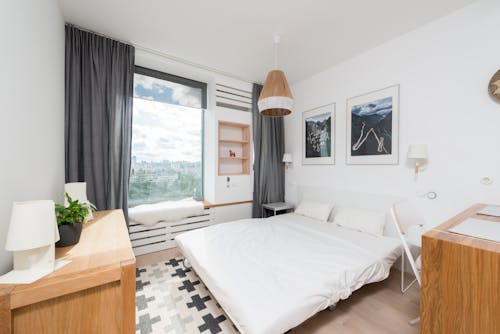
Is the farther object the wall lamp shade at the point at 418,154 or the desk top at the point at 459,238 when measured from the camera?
the wall lamp shade at the point at 418,154

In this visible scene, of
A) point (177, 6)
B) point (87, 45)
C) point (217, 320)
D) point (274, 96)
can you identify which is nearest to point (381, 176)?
point (274, 96)

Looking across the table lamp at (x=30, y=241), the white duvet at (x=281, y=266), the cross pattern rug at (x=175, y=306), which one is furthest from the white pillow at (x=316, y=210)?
the table lamp at (x=30, y=241)

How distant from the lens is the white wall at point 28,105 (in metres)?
0.85

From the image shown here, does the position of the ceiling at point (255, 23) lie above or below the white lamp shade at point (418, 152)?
above

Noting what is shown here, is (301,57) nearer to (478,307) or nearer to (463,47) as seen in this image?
(463,47)

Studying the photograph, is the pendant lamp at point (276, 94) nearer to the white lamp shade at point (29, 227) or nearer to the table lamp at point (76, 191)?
the white lamp shade at point (29, 227)

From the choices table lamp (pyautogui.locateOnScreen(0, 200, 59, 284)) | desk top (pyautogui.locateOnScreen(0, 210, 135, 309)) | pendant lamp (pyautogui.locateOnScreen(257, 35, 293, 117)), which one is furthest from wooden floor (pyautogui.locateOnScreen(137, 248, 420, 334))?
pendant lamp (pyautogui.locateOnScreen(257, 35, 293, 117))

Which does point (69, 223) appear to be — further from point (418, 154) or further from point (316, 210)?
point (418, 154)

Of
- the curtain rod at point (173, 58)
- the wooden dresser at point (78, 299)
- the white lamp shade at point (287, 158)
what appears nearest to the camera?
the wooden dresser at point (78, 299)

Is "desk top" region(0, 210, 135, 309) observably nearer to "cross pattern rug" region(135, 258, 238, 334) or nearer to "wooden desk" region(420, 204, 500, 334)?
"cross pattern rug" region(135, 258, 238, 334)

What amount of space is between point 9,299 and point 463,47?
11.7 feet

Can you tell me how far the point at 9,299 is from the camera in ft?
2.10

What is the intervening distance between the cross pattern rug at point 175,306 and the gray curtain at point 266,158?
180 cm

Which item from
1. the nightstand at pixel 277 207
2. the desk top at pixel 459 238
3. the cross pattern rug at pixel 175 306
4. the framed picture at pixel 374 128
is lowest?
the cross pattern rug at pixel 175 306
